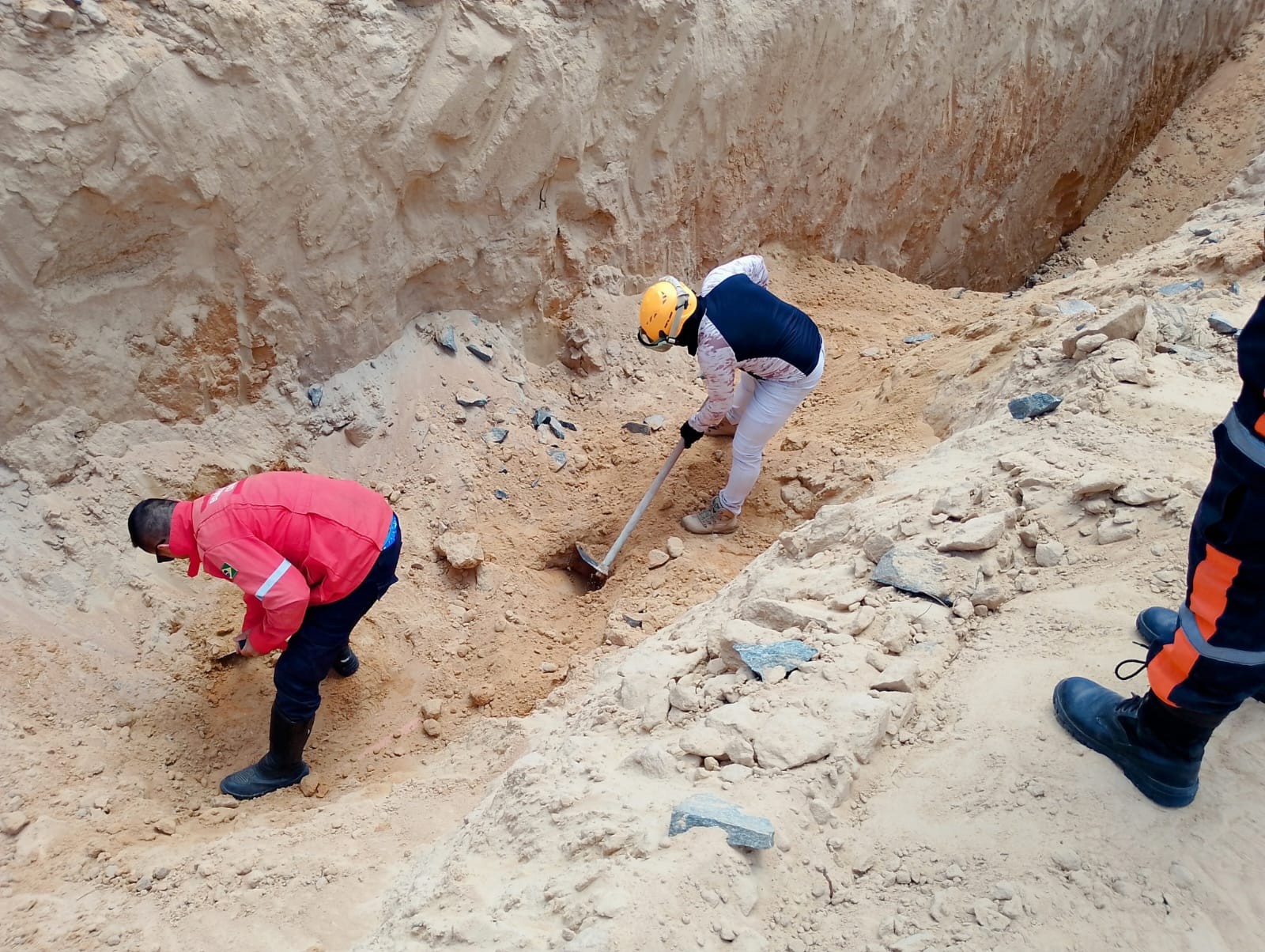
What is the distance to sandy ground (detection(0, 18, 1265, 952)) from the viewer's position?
185cm

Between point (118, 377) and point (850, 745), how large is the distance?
10.2 feet

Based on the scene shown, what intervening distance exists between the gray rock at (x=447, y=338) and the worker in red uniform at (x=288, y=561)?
1609mm

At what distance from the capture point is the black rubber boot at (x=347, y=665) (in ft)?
11.4

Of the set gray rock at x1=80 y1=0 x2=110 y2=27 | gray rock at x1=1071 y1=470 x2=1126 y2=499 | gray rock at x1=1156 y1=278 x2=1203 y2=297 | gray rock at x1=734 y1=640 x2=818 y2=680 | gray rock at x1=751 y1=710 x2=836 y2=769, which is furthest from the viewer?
gray rock at x1=1156 y1=278 x2=1203 y2=297

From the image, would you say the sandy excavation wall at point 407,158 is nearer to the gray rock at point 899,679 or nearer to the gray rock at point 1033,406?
the gray rock at point 1033,406

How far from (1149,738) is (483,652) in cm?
255

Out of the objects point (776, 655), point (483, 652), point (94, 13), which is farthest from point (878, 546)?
point (94, 13)

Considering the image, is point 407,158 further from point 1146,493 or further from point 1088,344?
point 1146,493

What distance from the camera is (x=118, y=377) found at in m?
3.44

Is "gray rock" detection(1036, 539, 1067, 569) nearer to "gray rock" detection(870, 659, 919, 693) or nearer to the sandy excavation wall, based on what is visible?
"gray rock" detection(870, 659, 919, 693)

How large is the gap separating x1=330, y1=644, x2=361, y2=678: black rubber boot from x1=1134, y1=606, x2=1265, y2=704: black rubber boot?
2786 mm

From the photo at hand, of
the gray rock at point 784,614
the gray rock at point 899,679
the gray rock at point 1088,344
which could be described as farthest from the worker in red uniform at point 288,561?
the gray rock at point 1088,344

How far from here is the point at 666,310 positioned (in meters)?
3.95

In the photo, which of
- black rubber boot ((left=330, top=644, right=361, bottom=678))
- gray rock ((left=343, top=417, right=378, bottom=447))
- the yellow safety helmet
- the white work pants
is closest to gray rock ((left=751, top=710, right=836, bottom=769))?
black rubber boot ((left=330, top=644, right=361, bottom=678))
